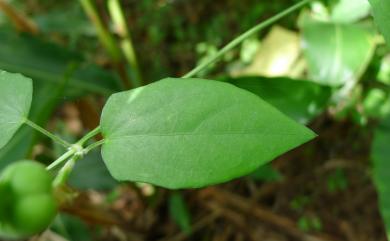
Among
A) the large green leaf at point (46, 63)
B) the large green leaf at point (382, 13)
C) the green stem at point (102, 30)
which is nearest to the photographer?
the large green leaf at point (382, 13)

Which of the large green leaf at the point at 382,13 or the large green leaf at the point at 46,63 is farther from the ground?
the large green leaf at the point at 382,13

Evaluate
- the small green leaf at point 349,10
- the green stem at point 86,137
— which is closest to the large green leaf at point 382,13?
the green stem at point 86,137

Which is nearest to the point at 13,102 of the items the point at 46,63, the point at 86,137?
the point at 86,137

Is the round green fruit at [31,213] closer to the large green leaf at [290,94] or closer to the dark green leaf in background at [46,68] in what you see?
the large green leaf at [290,94]

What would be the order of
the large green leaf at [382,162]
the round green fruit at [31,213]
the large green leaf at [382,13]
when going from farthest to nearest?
the large green leaf at [382,162] → the large green leaf at [382,13] → the round green fruit at [31,213]

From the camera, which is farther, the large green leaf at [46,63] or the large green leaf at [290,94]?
the large green leaf at [46,63]

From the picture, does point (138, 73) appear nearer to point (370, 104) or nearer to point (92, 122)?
point (92, 122)

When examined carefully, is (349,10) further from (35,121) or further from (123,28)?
(35,121)

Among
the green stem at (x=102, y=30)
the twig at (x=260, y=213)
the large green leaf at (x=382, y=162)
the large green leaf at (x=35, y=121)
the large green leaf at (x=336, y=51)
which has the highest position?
the green stem at (x=102, y=30)
